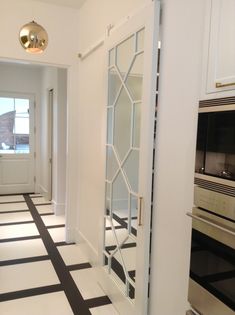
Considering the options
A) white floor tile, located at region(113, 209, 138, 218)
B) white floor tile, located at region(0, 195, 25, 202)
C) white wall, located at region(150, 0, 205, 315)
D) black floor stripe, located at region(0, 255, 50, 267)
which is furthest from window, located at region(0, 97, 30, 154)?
white wall, located at region(150, 0, 205, 315)

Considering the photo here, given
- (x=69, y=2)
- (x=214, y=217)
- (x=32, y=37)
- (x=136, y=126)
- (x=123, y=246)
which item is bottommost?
(x=123, y=246)

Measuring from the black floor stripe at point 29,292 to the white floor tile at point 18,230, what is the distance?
1454 mm

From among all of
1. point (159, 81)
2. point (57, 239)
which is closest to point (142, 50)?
point (159, 81)

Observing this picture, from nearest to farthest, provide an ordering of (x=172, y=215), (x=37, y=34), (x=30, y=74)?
(x=172, y=215), (x=37, y=34), (x=30, y=74)

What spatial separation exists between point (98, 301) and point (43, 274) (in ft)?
2.43

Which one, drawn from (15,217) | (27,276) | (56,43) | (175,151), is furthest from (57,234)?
(175,151)

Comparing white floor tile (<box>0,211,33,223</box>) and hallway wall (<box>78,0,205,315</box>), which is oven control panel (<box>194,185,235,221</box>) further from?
white floor tile (<box>0,211,33,223</box>)

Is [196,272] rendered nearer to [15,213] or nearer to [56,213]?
[56,213]

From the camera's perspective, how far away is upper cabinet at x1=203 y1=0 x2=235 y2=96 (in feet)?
3.77

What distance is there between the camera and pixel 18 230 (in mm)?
4211

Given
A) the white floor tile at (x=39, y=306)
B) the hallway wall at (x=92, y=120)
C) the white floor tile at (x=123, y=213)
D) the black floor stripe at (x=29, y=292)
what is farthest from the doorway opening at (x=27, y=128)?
the white floor tile at (x=123, y=213)

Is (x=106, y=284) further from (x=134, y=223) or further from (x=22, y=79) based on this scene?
(x=22, y=79)

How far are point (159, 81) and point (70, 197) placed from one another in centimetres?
243

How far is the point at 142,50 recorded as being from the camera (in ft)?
6.40
